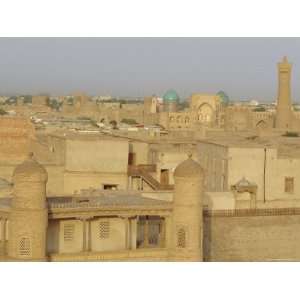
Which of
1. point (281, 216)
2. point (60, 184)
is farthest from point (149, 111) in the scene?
point (281, 216)

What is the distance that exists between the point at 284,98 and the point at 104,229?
118ft

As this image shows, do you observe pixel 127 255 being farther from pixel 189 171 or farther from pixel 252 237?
pixel 252 237

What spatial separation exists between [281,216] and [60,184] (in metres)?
6.43

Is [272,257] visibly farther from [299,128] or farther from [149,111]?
[149,111]

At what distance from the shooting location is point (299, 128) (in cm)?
4966

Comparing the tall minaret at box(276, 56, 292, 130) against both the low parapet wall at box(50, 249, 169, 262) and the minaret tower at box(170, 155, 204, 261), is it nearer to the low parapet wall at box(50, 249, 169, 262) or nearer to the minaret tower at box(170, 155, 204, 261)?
the low parapet wall at box(50, 249, 169, 262)

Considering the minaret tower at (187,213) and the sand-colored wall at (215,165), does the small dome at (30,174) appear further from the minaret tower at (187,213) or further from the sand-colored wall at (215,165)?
the sand-colored wall at (215,165)

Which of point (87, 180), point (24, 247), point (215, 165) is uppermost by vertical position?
point (215, 165)

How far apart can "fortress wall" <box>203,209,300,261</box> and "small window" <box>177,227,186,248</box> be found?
2013 mm

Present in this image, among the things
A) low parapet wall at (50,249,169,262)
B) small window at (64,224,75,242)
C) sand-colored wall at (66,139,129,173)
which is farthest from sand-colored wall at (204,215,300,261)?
sand-colored wall at (66,139,129,173)

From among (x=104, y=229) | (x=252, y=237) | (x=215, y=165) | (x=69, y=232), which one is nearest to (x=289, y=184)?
(x=215, y=165)

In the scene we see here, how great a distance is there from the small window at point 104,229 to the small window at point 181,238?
1304mm

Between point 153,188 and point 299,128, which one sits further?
point 299,128

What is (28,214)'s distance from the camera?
13.8 meters
